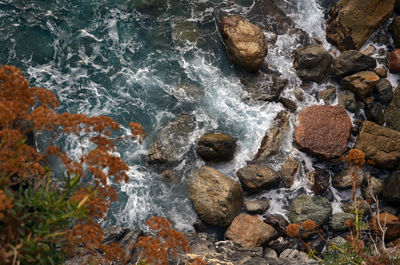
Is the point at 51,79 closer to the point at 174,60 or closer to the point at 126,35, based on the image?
the point at 126,35

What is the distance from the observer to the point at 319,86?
15.1m

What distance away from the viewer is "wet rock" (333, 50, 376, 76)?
14781 millimetres

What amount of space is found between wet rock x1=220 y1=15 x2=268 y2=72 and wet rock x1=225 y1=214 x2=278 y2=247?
232 inches

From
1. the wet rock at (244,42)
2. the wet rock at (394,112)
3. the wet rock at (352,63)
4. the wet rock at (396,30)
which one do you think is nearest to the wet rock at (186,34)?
the wet rock at (244,42)

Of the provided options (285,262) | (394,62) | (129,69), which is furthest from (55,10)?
(394,62)

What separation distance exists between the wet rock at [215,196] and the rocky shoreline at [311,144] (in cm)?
3

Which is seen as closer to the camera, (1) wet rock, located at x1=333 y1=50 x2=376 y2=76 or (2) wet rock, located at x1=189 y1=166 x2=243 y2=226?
Result: (2) wet rock, located at x1=189 y1=166 x2=243 y2=226

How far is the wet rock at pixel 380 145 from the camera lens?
13.3 m

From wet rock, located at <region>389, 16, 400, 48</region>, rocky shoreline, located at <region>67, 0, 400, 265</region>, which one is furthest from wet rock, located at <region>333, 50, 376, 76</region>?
wet rock, located at <region>389, 16, 400, 48</region>

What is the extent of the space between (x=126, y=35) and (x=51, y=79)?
11.4 ft

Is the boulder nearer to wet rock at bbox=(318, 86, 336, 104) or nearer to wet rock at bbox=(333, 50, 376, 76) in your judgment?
wet rock at bbox=(318, 86, 336, 104)

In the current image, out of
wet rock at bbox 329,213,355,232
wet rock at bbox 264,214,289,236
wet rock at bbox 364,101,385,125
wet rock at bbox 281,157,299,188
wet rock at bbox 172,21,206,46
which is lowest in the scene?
wet rock at bbox 329,213,355,232

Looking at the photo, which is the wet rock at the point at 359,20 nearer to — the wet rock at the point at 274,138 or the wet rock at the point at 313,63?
→ the wet rock at the point at 313,63

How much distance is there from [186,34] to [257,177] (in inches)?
261
